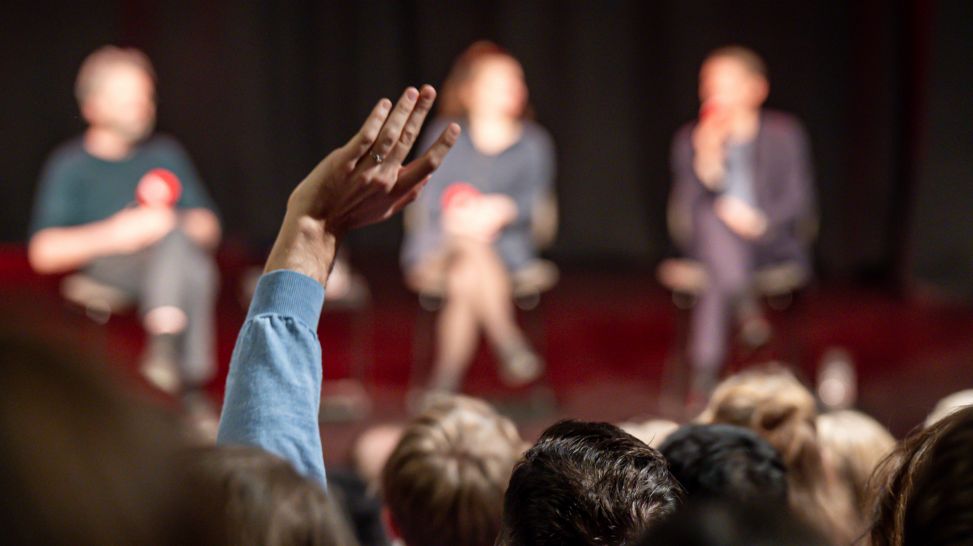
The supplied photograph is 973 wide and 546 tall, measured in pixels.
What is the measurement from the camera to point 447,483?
1.38 metres

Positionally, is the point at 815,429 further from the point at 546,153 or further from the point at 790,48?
the point at 790,48

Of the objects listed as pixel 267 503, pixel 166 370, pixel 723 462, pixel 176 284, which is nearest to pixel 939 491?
pixel 267 503

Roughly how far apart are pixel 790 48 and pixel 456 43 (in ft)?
5.58

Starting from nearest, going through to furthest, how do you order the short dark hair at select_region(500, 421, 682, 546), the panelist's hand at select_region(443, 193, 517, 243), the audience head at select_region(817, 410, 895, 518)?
the short dark hair at select_region(500, 421, 682, 546) < the audience head at select_region(817, 410, 895, 518) < the panelist's hand at select_region(443, 193, 517, 243)

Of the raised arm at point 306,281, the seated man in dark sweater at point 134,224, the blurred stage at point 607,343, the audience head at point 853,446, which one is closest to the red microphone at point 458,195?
the blurred stage at point 607,343

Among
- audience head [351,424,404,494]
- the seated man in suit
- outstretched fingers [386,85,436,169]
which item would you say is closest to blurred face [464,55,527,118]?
the seated man in suit

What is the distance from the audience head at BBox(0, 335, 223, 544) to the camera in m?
0.59

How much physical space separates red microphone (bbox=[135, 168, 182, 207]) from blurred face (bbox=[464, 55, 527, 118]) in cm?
113

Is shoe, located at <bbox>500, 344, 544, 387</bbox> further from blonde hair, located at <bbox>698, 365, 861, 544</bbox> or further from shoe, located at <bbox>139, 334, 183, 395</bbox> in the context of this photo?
blonde hair, located at <bbox>698, 365, 861, 544</bbox>

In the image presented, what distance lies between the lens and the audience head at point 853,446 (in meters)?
1.81

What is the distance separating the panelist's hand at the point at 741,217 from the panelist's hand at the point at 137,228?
1.98 meters

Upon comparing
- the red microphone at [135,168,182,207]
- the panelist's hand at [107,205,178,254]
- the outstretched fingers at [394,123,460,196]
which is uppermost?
the outstretched fingers at [394,123,460,196]

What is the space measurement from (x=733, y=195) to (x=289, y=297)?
3.73 metres

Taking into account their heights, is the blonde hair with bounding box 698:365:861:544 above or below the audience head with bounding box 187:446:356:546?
below
